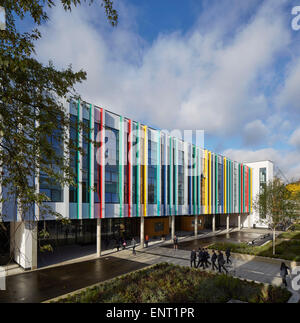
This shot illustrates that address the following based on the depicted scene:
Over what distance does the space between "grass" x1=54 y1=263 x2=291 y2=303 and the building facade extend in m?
5.75

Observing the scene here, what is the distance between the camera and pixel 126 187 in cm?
2486

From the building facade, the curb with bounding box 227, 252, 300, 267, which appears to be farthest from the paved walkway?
the building facade

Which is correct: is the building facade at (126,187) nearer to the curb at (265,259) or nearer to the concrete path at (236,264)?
the concrete path at (236,264)

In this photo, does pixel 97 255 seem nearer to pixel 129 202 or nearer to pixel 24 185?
pixel 129 202

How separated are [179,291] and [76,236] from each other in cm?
2037

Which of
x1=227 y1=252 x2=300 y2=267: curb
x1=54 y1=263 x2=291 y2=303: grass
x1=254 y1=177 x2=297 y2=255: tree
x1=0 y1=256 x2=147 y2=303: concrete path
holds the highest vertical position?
x1=254 y1=177 x2=297 y2=255: tree

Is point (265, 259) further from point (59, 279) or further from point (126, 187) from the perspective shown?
point (59, 279)

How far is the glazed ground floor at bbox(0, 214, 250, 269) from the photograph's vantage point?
17.8 meters

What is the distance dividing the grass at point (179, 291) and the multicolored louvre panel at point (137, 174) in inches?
247

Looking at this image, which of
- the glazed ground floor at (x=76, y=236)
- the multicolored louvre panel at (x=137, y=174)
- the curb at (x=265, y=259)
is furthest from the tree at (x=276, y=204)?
the glazed ground floor at (x=76, y=236)

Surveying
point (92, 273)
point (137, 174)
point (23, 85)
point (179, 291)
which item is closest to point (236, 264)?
point (179, 291)

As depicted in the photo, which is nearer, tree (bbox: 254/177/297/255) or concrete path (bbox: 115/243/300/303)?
concrete path (bbox: 115/243/300/303)

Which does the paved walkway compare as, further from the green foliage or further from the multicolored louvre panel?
the green foliage
